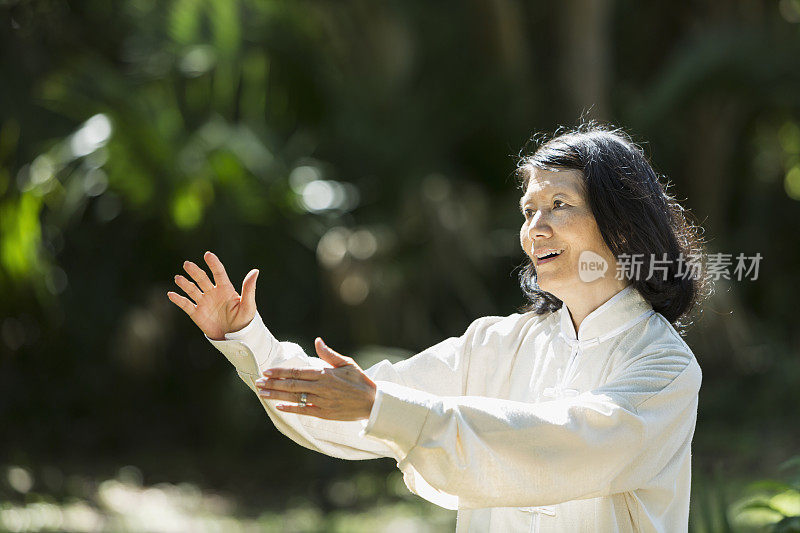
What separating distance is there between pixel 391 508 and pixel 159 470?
80.1 inches

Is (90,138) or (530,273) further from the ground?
(90,138)

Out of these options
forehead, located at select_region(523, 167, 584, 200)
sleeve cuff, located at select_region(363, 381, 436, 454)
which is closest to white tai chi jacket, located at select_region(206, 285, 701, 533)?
sleeve cuff, located at select_region(363, 381, 436, 454)

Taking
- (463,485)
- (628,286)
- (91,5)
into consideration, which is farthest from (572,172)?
(91,5)

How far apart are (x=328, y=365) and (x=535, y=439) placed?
0.55 metres

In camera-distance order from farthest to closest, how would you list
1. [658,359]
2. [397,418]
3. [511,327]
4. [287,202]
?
[287,202], [511,327], [658,359], [397,418]

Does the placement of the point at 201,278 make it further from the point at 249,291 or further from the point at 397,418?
the point at 397,418

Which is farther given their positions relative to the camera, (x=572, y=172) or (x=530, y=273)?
(x=530, y=273)

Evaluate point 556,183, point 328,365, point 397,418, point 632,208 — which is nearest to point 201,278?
point 328,365

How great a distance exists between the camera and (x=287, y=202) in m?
5.79

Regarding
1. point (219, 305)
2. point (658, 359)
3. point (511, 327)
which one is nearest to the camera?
point (658, 359)

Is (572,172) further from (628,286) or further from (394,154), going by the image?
(394,154)

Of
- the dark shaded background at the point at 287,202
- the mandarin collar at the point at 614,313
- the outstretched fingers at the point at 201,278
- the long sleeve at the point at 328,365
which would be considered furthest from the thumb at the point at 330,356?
the dark shaded background at the point at 287,202

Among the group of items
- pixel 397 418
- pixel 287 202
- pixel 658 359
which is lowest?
pixel 397 418

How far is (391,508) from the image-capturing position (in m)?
5.56
